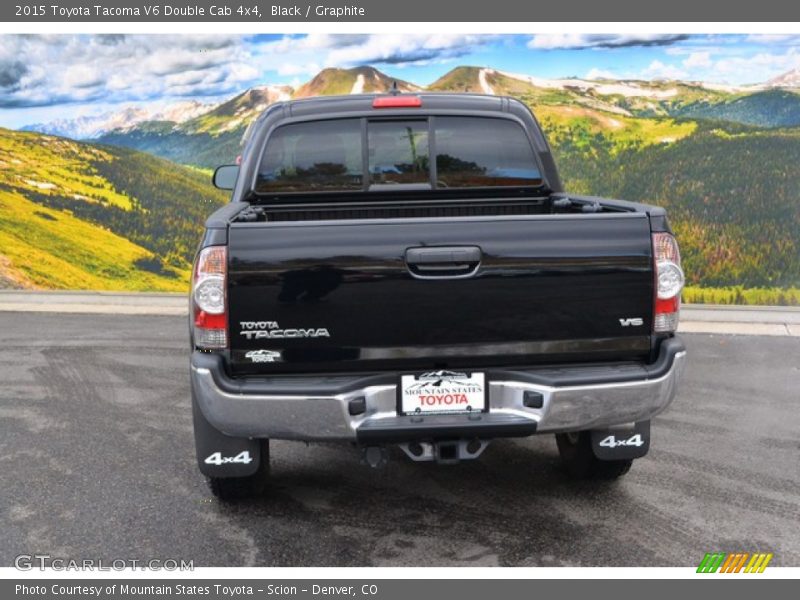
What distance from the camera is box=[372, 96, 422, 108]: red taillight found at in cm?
539

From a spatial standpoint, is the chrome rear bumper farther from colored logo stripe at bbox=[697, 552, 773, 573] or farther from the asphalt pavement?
colored logo stripe at bbox=[697, 552, 773, 573]

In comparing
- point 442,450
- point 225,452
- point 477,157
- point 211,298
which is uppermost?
point 477,157

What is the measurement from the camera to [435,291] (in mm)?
3863

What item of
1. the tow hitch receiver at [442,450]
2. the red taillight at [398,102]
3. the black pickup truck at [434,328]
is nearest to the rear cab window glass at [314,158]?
the red taillight at [398,102]

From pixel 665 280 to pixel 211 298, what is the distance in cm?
195

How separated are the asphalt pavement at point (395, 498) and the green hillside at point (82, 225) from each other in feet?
18.3

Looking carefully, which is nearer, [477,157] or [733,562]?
[733,562]

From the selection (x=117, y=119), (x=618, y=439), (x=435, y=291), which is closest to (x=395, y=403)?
(x=435, y=291)

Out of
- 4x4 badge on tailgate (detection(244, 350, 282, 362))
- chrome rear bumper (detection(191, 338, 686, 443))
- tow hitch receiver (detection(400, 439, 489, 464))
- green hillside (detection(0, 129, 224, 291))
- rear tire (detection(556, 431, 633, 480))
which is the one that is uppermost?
4x4 badge on tailgate (detection(244, 350, 282, 362))

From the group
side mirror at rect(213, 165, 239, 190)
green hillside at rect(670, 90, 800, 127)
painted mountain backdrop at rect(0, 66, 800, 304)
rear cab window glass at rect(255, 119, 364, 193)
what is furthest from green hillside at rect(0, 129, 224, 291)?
rear cab window glass at rect(255, 119, 364, 193)

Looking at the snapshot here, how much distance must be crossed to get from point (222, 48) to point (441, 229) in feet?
31.0

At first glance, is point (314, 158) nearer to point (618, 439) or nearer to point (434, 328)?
point (434, 328)

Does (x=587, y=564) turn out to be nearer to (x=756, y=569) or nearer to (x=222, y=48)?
(x=756, y=569)

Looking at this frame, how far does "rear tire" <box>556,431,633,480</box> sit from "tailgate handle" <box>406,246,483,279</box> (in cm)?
131
